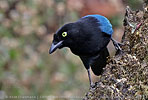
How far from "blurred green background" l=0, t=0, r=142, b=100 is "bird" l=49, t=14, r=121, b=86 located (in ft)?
6.52

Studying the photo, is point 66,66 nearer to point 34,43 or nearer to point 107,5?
point 34,43

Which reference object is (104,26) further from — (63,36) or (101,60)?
(63,36)

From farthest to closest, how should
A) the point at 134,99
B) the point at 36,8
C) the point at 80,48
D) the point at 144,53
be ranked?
the point at 36,8 < the point at 80,48 < the point at 144,53 < the point at 134,99

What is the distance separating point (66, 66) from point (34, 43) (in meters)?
0.98

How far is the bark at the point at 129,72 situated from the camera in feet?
8.07

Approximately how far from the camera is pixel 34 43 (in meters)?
7.16

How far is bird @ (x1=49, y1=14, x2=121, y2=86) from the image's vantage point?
349cm

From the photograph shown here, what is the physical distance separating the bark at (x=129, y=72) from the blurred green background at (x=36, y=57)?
2.82 metres

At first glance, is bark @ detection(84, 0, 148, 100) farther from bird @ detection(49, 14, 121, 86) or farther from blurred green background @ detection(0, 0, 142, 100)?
blurred green background @ detection(0, 0, 142, 100)

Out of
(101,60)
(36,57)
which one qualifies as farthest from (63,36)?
(36,57)

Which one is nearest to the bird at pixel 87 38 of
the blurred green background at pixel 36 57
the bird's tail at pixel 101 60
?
the bird's tail at pixel 101 60

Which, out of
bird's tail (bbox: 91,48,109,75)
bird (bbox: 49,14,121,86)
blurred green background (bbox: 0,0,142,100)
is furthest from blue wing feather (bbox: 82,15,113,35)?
blurred green background (bbox: 0,0,142,100)

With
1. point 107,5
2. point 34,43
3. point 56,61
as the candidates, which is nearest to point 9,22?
point 34,43

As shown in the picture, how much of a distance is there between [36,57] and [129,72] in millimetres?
4183
